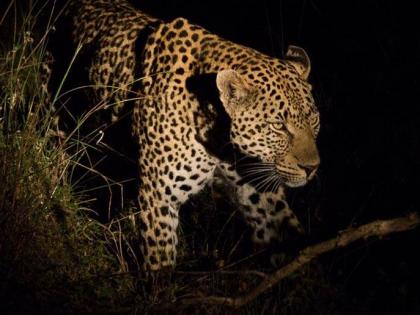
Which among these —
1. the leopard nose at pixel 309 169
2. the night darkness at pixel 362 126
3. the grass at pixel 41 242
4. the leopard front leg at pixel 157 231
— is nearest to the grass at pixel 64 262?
the grass at pixel 41 242

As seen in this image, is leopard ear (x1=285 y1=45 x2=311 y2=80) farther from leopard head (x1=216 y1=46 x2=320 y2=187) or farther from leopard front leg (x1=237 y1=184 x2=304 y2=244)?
leopard front leg (x1=237 y1=184 x2=304 y2=244)

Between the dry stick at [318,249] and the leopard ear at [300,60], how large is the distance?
5.39 ft

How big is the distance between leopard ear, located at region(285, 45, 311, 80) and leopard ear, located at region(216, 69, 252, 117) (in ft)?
2.00

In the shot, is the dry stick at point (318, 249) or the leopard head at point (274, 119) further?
the leopard head at point (274, 119)

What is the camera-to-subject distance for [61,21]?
22.0 ft

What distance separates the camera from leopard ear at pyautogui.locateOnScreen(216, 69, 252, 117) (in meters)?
4.86

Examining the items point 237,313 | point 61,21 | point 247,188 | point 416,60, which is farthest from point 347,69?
point 237,313

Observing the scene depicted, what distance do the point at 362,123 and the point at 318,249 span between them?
107 inches

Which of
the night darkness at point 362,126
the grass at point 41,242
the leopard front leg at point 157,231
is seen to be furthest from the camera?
the leopard front leg at point 157,231

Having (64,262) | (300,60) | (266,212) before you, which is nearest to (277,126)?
(300,60)

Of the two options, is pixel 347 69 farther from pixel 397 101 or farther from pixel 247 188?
pixel 247 188

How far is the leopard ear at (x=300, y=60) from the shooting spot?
541 cm

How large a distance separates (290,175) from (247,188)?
0.58m

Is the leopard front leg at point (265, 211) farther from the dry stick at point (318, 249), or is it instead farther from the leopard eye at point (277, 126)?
the dry stick at point (318, 249)
